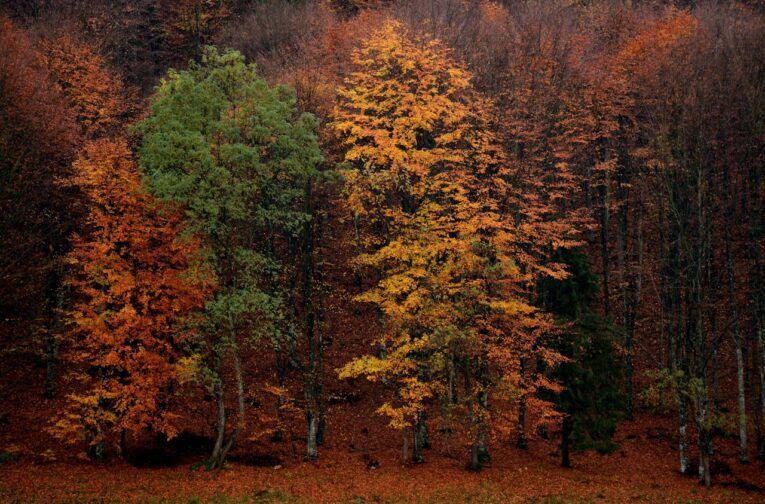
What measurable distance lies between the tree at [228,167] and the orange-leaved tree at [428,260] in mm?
2989

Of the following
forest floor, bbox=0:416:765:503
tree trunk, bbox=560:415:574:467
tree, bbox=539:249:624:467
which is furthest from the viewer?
tree trunk, bbox=560:415:574:467

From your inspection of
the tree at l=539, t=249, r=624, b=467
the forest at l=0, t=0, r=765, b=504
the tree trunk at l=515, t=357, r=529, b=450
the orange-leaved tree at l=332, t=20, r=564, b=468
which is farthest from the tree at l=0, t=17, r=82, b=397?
the tree at l=539, t=249, r=624, b=467

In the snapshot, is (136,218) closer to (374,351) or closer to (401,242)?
(401,242)

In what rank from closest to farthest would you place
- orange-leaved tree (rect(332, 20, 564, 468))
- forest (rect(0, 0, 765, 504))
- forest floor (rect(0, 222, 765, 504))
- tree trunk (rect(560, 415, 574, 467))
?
forest floor (rect(0, 222, 765, 504)) → forest (rect(0, 0, 765, 504)) → orange-leaved tree (rect(332, 20, 564, 468)) → tree trunk (rect(560, 415, 574, 467))

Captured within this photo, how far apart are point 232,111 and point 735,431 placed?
3028 centimetres

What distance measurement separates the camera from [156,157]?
21406mm

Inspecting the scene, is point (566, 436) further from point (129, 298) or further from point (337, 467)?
point (129, 298)

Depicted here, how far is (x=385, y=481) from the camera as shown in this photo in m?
22.1

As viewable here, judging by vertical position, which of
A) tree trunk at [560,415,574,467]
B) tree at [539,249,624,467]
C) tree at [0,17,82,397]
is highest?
tree at [0,17,82,397]

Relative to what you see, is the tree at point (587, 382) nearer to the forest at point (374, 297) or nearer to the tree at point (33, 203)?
the forest at point (374, 297)

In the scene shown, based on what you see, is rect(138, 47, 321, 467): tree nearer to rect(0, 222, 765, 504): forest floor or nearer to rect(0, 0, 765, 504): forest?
rect(0, 0, 765, 504): forest

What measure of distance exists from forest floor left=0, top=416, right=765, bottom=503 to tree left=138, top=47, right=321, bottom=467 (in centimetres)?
261

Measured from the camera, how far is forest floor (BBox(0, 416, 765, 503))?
1958 cm

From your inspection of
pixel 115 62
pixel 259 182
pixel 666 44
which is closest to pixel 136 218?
pixel 259 182
